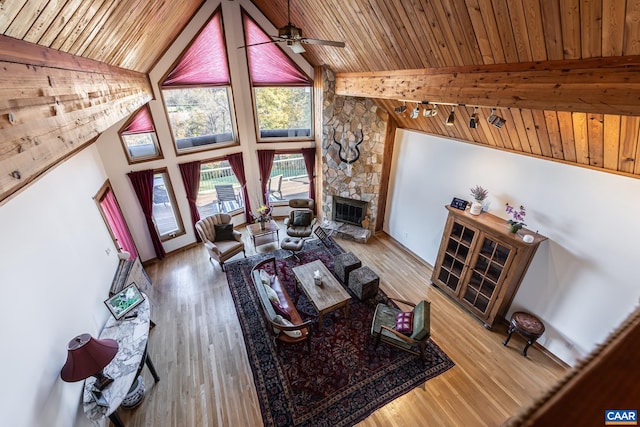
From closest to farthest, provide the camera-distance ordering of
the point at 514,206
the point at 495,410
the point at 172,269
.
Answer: the point at 495,410 → the point at 514,206 → the point at 172,269

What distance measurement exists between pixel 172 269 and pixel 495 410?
6.19 metres

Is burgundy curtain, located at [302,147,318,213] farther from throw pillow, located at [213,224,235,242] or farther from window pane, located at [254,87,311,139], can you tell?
throw pillow, located at [213,224,235,242]

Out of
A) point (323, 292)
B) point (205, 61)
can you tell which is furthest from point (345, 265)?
point (205, 61)

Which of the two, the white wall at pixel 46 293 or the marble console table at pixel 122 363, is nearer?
the white wall at pixel 46 293

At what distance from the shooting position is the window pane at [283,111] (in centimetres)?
705

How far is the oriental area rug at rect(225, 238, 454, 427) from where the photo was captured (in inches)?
144

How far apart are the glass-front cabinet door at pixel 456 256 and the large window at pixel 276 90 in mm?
4382

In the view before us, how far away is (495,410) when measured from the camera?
3682 millimetres

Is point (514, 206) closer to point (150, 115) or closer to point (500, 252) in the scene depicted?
point (500, 252)

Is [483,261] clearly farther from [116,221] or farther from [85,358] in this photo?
[116,221]

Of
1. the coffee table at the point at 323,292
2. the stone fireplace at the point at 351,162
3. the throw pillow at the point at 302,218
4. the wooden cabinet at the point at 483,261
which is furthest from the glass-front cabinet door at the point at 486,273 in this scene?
the throw pillow at the point at 302,218

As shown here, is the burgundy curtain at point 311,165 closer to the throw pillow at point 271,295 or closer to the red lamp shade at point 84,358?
the throw pillow at point 271,295

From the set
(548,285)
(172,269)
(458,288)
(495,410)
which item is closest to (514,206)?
(548,285)

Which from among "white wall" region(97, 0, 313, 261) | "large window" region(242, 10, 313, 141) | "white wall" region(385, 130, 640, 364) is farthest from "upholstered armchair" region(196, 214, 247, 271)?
"white wall" region(385, 130, 640, 364)
